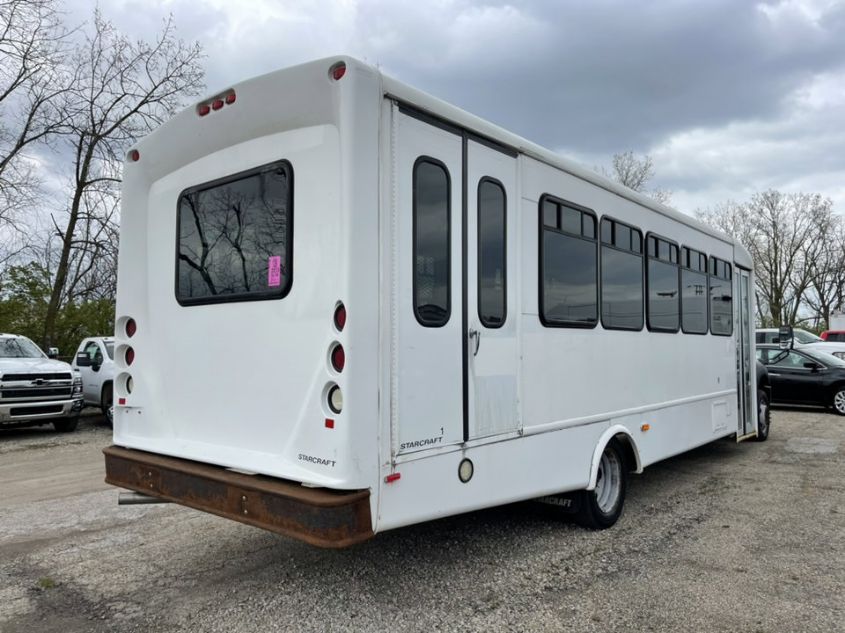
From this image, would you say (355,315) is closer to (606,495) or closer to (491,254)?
(491,254)

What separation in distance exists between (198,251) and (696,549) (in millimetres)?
4134

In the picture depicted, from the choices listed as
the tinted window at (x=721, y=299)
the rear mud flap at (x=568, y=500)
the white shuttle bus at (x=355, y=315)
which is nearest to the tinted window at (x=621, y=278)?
the white shuttle bus at (x=355, y=315)

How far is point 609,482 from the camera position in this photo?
205 inches

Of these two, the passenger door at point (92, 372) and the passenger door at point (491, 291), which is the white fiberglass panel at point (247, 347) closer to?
the passenger door at point (491, 291)

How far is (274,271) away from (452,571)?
227 centimetres

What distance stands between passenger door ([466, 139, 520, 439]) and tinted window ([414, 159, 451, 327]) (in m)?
0.21

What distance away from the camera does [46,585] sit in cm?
399

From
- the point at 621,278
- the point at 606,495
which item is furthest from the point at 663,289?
the point at 606,495

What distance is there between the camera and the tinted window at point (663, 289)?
19.8 feet

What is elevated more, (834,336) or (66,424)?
(834,336)

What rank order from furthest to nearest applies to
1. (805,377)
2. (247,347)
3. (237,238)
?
(805,377) < (237,238) < (247,347)

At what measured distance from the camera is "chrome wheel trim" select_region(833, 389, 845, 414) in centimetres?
1304

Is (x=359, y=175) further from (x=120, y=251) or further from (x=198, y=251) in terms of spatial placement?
(x=120, y=251)

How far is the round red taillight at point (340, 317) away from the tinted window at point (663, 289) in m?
3.86
